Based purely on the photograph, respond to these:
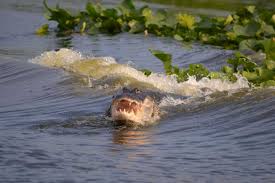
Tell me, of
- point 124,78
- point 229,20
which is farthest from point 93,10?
point 124,78

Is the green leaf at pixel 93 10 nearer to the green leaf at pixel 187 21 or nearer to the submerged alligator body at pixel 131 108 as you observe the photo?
the green leaf at pixel 187 21

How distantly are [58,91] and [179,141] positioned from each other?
12.4ft

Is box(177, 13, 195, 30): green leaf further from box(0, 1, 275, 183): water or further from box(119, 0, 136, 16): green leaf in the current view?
box(0, 1, 275, 183): water

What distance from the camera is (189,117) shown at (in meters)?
9.14

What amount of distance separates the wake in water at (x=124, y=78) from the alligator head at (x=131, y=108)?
3.73 feet

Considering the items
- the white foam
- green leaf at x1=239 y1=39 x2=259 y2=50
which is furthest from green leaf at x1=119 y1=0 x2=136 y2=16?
green leaf at x1=239 y1=39 x2=259 y2=50

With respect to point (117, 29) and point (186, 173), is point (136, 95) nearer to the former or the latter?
point (186, 173)

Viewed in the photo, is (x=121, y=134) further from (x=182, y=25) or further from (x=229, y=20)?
(x=182, y=25)

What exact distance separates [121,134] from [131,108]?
0.43m

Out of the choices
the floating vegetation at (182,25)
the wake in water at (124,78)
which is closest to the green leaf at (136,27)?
the floating vegetation at (182,25)

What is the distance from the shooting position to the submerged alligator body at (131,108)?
8305mm

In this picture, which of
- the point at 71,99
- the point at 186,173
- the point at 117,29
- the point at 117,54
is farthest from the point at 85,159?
the point at 117,29

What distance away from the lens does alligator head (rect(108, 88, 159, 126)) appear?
27.2ft

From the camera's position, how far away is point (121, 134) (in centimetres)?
809
